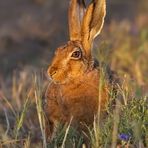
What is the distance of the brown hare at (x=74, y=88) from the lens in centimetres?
558

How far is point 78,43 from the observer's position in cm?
599

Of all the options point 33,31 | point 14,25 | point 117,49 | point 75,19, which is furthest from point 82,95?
point 14,25

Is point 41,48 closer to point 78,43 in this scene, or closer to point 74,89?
point 78,43

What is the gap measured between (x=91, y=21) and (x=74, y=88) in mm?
687

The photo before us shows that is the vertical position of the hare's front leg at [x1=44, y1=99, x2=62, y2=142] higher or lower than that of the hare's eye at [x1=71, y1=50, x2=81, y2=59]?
lower

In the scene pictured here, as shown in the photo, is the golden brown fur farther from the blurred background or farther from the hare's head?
A: the blurred background

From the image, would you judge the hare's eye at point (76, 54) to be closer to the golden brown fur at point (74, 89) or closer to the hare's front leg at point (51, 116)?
the golden brown fur at point (74, 89)

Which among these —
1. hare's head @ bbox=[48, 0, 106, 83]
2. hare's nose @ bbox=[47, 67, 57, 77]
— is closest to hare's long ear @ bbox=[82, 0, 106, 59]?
hare's head @ bbox=[48, 0, 106, 83]

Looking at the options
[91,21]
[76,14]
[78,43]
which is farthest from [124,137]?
[76,14]

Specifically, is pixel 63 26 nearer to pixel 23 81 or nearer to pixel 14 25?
pixel 14 25

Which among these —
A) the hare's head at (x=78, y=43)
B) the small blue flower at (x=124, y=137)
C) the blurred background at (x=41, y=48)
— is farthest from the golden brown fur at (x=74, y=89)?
the small blue flower at (x=124, y=137)

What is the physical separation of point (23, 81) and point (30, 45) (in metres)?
3.27

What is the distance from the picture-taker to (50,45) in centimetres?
1083

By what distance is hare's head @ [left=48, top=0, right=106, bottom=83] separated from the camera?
568 cm
